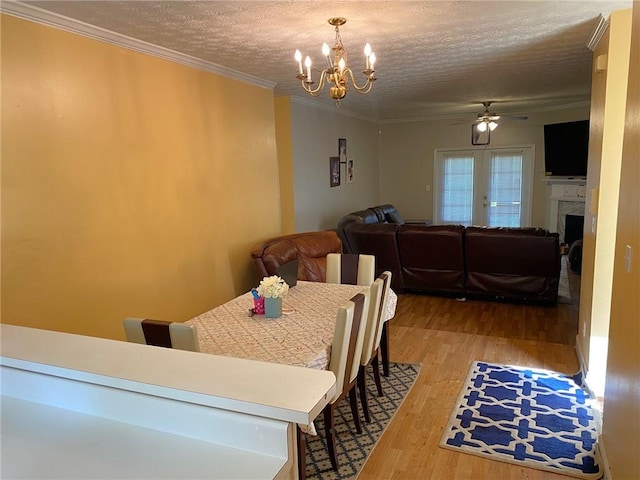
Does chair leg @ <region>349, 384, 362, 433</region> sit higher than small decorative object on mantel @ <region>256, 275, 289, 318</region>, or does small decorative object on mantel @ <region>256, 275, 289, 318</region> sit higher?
small decorative object on mantel @ <region>256, 275, 289, 318</region>

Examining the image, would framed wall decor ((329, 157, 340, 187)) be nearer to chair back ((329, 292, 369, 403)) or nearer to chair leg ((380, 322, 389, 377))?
chair leg ((380, 322, 389, 377))

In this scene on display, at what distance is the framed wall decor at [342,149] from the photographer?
287 inches

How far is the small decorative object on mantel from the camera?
2686 millimetres

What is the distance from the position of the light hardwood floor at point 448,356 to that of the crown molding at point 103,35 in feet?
9.59

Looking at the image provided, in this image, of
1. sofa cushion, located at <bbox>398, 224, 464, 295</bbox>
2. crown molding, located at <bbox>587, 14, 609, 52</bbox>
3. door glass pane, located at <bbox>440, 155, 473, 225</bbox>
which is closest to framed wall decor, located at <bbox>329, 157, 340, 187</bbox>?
sofa cushion, located at <bbox>398, 224, 464, 295</bbox>

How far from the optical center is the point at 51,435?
4.09 feet

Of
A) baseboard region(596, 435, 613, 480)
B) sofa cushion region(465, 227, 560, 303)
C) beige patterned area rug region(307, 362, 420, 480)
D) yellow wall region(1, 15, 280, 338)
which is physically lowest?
beige patterned area rug region(307, 362, 420, 480)

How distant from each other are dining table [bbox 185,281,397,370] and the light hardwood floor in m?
0.67

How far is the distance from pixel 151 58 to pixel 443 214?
7.10m

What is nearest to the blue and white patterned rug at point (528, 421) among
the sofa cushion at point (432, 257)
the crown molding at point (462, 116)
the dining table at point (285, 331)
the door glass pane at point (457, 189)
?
the dining table at point (285, 331)

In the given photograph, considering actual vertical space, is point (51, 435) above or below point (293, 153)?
below

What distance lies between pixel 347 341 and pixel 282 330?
40cm

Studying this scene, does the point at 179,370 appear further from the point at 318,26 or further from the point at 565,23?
the point at 565,23

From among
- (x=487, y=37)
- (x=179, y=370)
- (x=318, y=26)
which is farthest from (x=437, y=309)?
(x=179, y=370)
